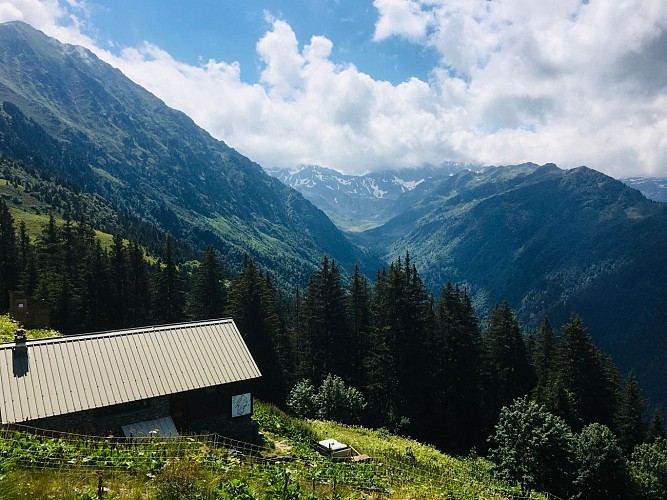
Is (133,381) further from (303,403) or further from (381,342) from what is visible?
(381,342)

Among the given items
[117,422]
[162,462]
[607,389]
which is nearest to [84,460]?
[162,462]

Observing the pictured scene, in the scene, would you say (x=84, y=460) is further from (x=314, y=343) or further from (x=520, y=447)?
(x=314, y=343)

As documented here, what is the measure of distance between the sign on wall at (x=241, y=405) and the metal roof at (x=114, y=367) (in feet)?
3.71

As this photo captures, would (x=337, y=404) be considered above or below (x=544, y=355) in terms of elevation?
below

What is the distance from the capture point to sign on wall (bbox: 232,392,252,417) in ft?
77.5

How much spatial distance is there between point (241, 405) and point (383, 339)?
28.3 meters

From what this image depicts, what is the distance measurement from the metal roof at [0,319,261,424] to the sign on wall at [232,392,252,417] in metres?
1.13

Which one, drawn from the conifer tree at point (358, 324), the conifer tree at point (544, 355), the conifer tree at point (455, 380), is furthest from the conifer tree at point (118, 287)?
the conifer tree at point (544, 355)

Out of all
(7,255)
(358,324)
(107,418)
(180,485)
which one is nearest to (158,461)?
(180,485)

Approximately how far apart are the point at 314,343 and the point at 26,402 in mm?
38460

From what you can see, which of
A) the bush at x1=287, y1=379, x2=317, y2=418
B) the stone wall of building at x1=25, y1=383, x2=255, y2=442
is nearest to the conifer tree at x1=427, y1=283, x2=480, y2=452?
the bush at x1=287, y1=379, x2=317, y2=418

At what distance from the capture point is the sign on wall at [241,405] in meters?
23.6

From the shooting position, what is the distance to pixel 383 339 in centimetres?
5000

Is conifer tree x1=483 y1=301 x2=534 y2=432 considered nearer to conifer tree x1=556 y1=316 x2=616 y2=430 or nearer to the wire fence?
conifer tree x1=556 y1=316 x2=616 y2=430
